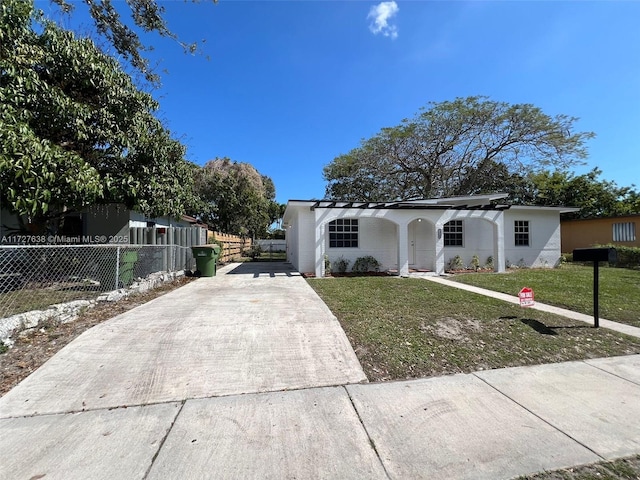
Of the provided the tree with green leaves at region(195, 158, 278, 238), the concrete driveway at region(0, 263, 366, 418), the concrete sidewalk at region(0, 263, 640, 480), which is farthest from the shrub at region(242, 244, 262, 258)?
the concrete sidewalk at region(0, 263, 640, 480)

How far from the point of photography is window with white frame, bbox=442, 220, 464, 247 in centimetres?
1376

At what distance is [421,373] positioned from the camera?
3.60 m

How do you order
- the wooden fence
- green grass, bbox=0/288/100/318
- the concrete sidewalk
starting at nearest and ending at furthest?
the concrete sidewalk
green grass, bbox=0/288/100/318
the wooden fence

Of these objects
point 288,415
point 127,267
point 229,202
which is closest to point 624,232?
point 288,415

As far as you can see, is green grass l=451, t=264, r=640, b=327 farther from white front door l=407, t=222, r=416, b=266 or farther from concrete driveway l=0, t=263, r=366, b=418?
concrete driveway l=0, t=263, r=366, b=418

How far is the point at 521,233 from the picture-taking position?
14.6 metres

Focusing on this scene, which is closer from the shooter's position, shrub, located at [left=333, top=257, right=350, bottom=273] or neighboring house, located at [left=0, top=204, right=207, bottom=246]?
neighboring house, located at [left=0, top=204, right=207, bottom=246]

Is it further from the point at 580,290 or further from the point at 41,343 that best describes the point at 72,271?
the point at 580,290

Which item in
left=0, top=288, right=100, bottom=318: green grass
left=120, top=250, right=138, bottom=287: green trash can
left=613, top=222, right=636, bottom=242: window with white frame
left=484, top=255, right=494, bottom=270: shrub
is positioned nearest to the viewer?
left=0, top=288, right=100, bottom=318: green grass

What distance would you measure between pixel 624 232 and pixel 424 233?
12649mm

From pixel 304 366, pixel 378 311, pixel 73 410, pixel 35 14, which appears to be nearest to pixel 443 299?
pixel 378 311

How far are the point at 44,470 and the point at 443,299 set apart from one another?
6801 mm

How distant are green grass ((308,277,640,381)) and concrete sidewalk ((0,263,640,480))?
24cm

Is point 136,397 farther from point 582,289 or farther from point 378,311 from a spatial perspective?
point 582,289
